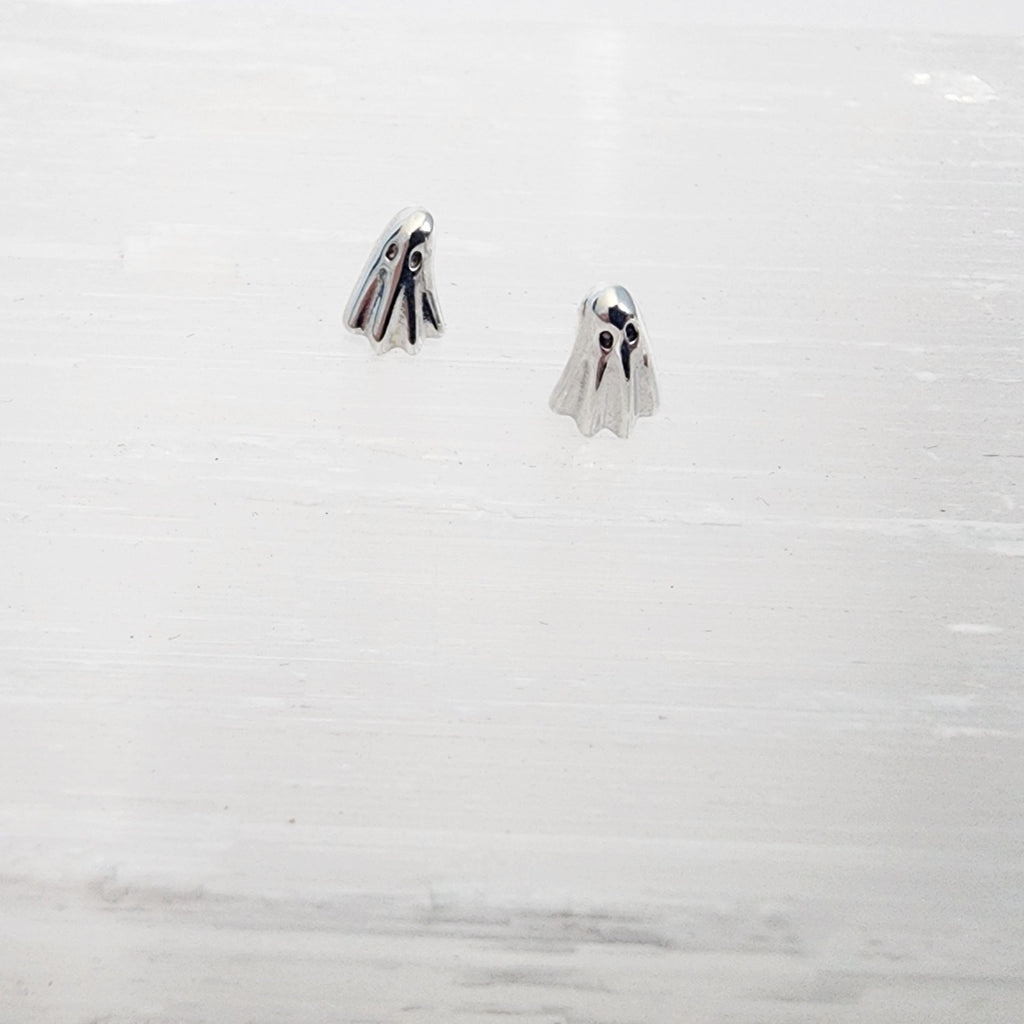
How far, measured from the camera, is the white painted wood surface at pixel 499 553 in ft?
3.12

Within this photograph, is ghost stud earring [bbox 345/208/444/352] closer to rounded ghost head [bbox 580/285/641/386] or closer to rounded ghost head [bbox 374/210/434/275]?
rounded ghost head [bbox 374/210/434/275]

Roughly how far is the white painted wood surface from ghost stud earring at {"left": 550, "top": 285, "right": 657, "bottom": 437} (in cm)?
2

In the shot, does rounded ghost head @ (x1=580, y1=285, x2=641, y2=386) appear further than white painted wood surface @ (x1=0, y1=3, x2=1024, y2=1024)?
Yes

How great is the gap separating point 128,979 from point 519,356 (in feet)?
1.96

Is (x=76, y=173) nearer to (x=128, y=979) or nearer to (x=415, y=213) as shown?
(x=415, y=213)

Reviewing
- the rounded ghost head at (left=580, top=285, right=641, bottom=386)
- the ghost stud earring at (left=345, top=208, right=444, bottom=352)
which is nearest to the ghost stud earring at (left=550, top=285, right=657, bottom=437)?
the rounded ghost head at (left=580, top=285, right=641, bottom=386)

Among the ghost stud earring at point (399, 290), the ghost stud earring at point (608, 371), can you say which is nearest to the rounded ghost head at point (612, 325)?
the ghost stud earring at point (608, 371)

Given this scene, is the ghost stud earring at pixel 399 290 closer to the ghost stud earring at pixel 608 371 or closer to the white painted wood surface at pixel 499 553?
the white painted wood surface at pixel 499 553

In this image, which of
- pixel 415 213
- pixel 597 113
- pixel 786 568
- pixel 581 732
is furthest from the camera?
pixel 597 113

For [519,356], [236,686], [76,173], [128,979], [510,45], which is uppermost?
[510,45]

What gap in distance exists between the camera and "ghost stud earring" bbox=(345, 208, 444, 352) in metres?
1.27

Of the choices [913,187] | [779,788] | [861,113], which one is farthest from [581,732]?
[861,113]

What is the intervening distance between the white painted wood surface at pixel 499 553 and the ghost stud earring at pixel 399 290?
26mm

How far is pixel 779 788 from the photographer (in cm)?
101
